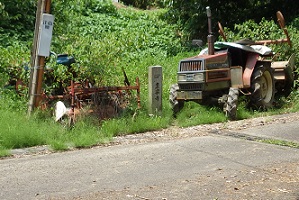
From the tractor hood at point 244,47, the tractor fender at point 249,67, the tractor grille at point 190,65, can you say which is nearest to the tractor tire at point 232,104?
the tractor fender at point 249,67

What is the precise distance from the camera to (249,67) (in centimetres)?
1159

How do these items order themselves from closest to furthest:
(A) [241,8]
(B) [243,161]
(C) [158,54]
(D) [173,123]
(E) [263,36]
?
1. (B) [243,161]
2. (D) [173,123]
3. (E) [263,36]
4. (C) [158,54]
5. (A) [241,8]

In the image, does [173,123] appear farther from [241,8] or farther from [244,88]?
[241,8]

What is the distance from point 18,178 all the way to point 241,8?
15626mm

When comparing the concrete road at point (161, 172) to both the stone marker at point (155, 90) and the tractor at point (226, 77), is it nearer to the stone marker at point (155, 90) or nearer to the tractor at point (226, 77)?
the stone marker at point (155, 90)

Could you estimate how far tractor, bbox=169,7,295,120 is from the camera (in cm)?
1091

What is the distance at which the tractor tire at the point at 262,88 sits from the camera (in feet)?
37.4

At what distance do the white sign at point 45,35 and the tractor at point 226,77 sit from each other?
3.14m

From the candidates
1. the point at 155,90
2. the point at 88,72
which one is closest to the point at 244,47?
the point at 155,90

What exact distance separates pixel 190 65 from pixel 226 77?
911 mm

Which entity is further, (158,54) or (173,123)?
(158,54)

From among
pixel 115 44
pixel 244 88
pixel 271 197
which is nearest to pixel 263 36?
pixel 244 88

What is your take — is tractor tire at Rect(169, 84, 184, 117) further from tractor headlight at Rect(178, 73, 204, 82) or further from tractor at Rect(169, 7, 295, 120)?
tractor headlight at Rect(178, 73, 204, 82)

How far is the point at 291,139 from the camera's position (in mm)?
8773
